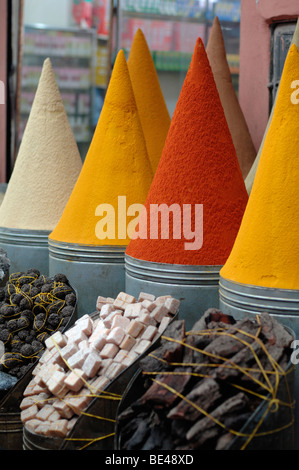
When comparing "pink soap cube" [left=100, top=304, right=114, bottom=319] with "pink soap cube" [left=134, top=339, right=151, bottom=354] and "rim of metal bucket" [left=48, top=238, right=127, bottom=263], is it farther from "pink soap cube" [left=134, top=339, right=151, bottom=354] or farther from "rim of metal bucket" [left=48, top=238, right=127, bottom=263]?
"rim of metal bucket" [left=48, top=238, right=127, bottom=263]

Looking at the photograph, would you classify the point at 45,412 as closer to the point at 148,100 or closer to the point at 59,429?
the point at 59,429

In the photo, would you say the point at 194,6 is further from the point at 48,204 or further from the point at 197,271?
the point at 197,271

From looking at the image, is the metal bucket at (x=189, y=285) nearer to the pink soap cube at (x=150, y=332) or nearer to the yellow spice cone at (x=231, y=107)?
the pink soap cube at (x=150, y=332)

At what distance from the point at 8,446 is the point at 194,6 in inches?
205

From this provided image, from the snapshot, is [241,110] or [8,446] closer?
[8,446]

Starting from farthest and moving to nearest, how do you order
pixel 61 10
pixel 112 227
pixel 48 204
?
1. pixel 61 10
2. pixel 48 204
3. pixel 112 227

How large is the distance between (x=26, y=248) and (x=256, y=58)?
77.6 inches

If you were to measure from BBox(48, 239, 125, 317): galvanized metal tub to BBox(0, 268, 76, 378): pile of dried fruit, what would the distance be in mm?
135

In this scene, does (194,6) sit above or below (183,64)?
above

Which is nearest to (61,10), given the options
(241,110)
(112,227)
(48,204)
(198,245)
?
(241,110)

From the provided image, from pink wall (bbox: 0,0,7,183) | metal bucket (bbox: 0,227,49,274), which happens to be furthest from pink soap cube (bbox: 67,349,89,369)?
pink wall (bbox: 0,0,7,183)

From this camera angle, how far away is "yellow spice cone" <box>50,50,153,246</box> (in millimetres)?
2887
